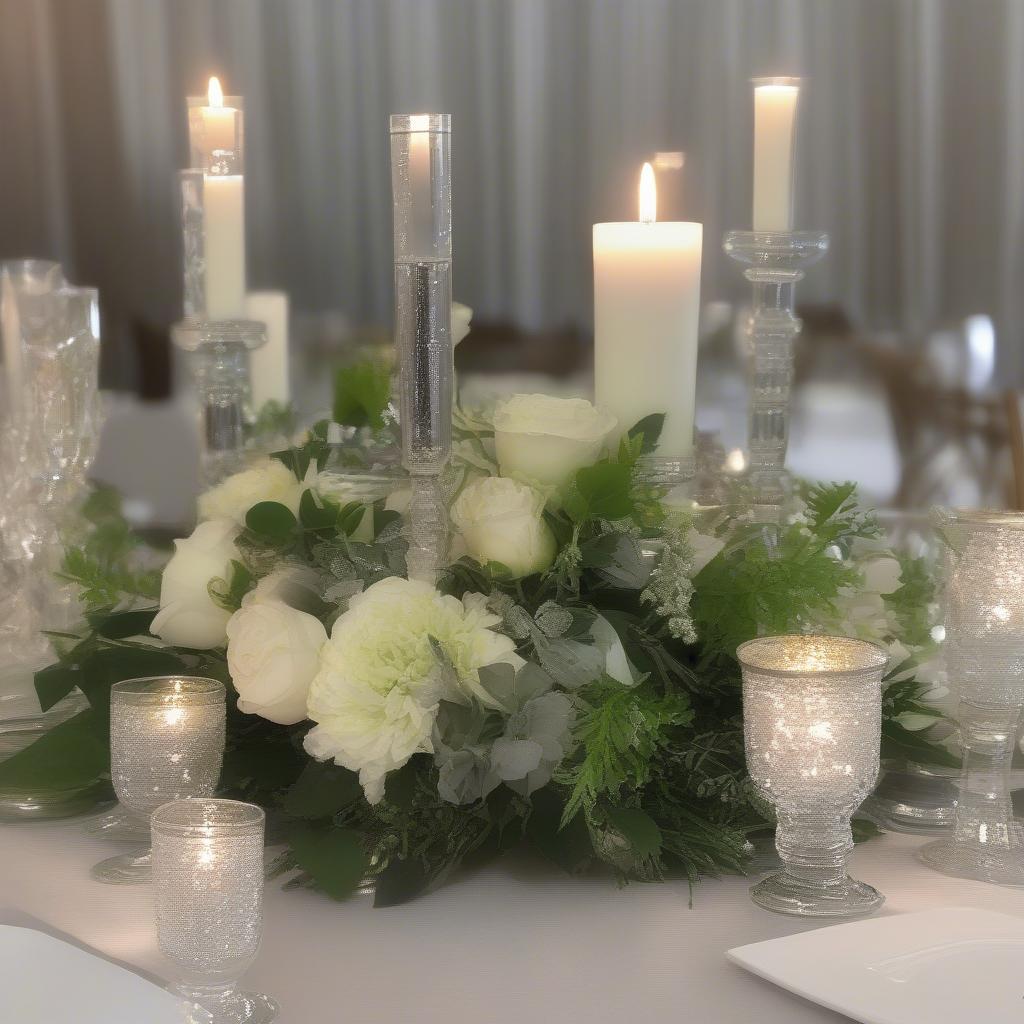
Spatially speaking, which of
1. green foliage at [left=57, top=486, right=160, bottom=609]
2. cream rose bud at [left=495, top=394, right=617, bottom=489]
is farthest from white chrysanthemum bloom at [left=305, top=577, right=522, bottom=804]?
green foliage at [left=57, top=486, right=160, bottom=609]

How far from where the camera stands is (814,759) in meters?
0.68

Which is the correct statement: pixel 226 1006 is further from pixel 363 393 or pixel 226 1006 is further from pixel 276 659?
pixel 363 393

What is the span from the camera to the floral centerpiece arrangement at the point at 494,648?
2.31 ft

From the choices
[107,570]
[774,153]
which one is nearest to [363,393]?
[107,570]

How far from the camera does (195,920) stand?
22.7 inches

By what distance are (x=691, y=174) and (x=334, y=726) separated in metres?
3.41

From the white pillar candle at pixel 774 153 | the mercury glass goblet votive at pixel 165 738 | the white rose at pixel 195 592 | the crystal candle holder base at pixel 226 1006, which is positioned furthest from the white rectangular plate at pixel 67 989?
the white pillar candle at pixel 774 153

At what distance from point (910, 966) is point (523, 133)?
3475 mm

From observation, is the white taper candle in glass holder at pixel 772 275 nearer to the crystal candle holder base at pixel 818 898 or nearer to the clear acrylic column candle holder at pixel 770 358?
the clear acrylic column candle holder at pixel 770 358

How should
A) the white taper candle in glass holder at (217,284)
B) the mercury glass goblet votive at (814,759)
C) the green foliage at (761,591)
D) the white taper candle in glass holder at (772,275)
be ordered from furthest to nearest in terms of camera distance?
1. the white taper candle in glass holder at (217,284)
2. the white taper candle in glass holder at (772,275)
3. the green foliage at (761,591)
4. the mercury glass goblet votive at (814,759)

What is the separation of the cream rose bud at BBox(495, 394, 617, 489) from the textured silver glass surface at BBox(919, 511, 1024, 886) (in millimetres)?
192

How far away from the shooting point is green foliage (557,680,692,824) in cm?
70

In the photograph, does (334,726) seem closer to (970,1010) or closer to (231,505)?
(231,505)

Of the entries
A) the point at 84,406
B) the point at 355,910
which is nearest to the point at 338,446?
the point at 84,406
